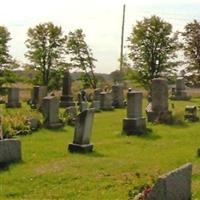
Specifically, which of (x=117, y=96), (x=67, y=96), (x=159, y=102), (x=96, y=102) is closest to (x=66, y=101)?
(x=67, y=96)

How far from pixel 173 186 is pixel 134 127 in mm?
11989

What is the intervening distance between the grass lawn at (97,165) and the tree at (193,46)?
30.8 m

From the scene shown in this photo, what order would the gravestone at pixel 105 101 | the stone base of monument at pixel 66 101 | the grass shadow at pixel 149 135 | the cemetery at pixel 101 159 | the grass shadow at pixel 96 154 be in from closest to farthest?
the cemetery at pixel 101 159
the grass shadow at pixel 96 154
the grass shadow at pixel 149 135
the gravestone at pixel 105 101
the stone base of monument at pixel 66 101

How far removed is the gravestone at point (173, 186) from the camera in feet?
21.9

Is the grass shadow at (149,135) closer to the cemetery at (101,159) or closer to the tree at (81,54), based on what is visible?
the cemetery at (101,159)

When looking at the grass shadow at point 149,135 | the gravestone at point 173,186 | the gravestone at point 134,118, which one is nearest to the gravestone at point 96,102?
the gravestone at point 134,118

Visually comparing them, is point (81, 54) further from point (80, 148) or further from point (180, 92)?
point (80, 148)

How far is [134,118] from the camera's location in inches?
762

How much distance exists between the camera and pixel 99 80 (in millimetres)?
57906

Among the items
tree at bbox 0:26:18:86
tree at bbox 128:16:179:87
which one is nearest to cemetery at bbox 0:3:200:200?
tree at bbox 128:16:179:87

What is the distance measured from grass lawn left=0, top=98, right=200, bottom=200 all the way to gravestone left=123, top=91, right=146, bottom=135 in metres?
0.47

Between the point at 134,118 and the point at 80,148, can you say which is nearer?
the point at 80,148

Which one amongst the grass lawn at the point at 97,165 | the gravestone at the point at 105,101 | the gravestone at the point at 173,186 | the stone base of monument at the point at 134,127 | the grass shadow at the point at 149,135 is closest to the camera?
the gravestone at the point at 173,186

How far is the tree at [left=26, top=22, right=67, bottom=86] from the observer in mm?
52688
